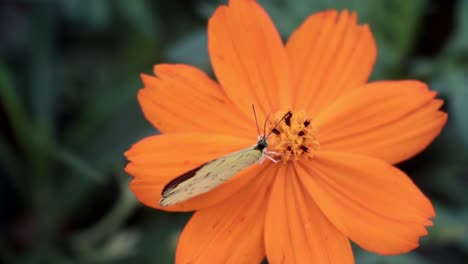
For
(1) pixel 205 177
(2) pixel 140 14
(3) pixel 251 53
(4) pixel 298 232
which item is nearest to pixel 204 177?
(1) pixel 205 177

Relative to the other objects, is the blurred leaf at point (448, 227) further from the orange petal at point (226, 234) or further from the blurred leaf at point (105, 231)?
the blurred leaf at point (105, 231)

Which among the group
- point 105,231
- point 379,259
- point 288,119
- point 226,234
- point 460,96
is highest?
point 460,96

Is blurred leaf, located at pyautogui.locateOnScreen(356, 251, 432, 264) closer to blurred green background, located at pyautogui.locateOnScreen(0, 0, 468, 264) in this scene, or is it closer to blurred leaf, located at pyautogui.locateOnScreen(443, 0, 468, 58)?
blurred green background, located at pyautogui.locateOnScreen(0, 0, 468, 264)

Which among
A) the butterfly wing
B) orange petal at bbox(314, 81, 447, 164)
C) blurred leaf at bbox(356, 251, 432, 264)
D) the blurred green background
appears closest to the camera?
the butterfly wing

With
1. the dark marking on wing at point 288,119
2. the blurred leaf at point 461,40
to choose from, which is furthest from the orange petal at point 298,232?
the blurred leaf at point 461,40

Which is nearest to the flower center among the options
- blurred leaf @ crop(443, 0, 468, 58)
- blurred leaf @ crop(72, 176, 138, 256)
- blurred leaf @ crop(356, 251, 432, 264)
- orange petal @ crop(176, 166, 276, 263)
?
orange petal @ crop(176, 166, 276, 263)

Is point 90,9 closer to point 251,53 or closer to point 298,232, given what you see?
point 251,53
